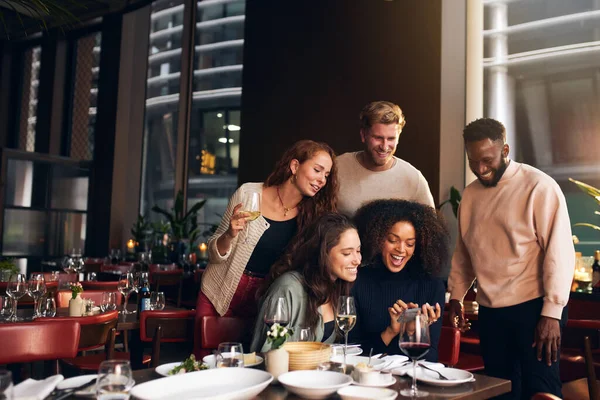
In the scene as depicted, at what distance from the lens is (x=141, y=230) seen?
828cm

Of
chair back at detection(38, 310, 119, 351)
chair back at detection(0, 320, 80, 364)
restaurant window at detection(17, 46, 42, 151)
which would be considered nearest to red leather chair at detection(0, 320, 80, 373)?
chair back at detection(0, 320, 80, 364)

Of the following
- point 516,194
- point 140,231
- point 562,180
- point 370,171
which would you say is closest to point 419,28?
point 562,180

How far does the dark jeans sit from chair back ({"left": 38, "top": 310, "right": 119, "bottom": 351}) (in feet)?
5.51

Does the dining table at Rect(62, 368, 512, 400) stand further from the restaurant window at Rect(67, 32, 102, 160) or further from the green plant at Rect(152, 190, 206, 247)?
the restaurant window at Rect(67, 32, 102, 160)

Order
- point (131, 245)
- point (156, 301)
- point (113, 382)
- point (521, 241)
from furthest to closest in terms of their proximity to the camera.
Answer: point (131, 245) < point (156, 301) < point (521, 241) < point (113, 382)

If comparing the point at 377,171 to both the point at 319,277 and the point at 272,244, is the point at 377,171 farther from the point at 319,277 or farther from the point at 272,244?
the point at 319,277

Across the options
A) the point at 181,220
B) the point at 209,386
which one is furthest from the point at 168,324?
the point at 181,220

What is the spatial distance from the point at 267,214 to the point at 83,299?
1.29 meters

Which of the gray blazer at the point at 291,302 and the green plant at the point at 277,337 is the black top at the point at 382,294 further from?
the green plant at the point at 277,337

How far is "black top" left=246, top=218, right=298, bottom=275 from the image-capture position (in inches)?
111

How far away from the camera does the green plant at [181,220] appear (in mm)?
7945

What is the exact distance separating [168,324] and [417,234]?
4.07 ft

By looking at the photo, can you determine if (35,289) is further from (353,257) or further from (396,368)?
(396,368)

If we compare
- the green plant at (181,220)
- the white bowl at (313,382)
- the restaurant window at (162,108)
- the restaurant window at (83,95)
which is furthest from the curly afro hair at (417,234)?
the restaurant window at (83,95)
